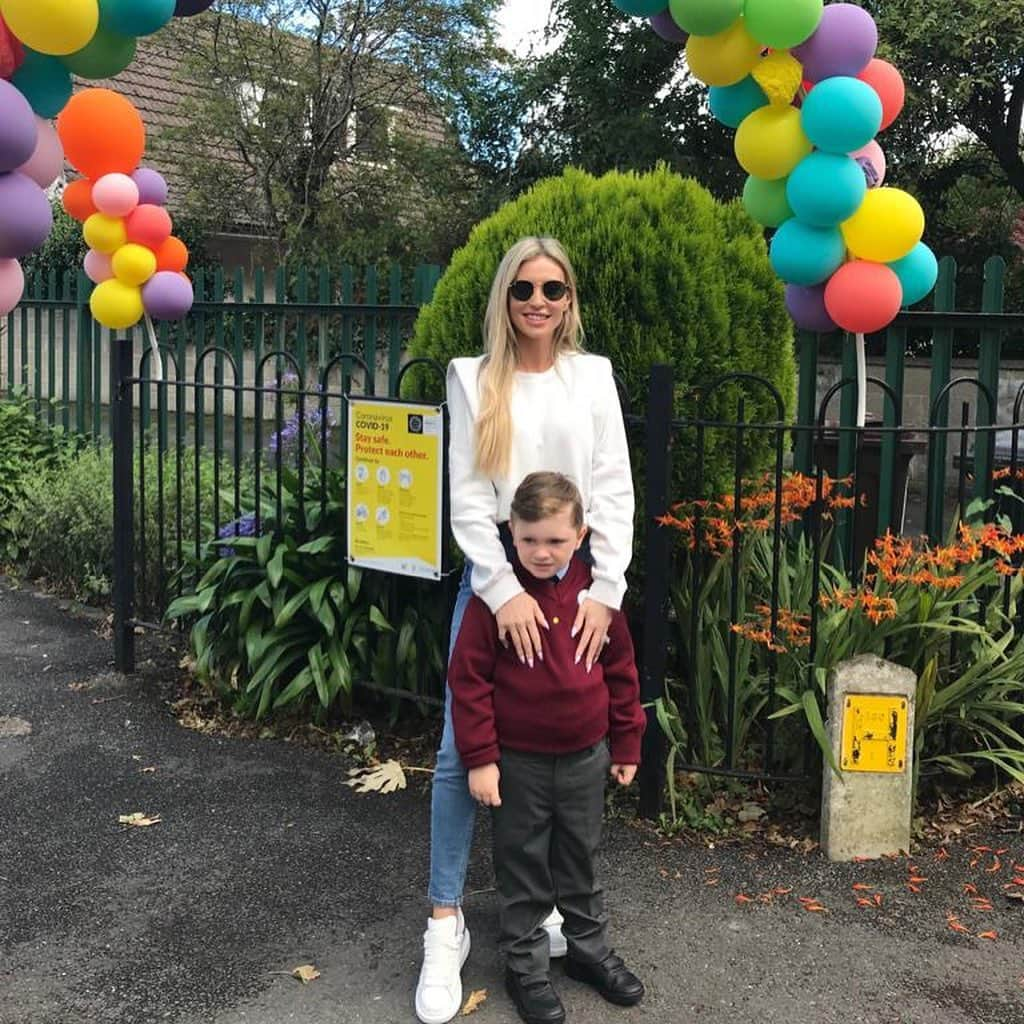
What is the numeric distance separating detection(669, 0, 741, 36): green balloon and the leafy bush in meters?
0.67

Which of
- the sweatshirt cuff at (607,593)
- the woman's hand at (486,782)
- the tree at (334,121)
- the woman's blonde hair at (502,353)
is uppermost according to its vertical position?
the tree at (334,121)

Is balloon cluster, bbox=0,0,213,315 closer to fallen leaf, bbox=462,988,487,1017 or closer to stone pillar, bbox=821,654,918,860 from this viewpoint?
fallen leaf, bbox=462,988,487,1017

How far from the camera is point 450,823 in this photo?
2.81 metres

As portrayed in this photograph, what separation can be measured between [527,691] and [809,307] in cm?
202

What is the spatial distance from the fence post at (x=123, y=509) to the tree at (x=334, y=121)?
28.0 ft

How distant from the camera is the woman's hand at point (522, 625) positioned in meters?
2.56

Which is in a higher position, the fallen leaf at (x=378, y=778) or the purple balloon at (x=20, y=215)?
the purple balloon at (x=20, y=215)

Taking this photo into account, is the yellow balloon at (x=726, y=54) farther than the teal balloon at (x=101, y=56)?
Yes

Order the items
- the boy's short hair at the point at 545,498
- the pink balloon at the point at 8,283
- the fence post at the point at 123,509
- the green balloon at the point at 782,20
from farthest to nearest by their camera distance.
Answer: the fence post at the point at 123,509, the green balloon at the point at 782,20, the pink balloon at the point at 8,283, the boy's short hair at the point at 545,498

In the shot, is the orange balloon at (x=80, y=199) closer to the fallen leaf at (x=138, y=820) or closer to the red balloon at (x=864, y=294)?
the fallen leaf at (x=138, y=820)

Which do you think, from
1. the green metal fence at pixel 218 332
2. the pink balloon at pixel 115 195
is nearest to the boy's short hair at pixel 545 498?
the green metal fence at pixel 218 332

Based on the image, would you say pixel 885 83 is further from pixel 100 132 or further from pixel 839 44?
pixel 100 132

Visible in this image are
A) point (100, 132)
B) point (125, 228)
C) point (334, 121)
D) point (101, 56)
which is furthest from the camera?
point (334, 121)

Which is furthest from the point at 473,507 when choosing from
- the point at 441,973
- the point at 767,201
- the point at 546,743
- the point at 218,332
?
the point at 218,332
